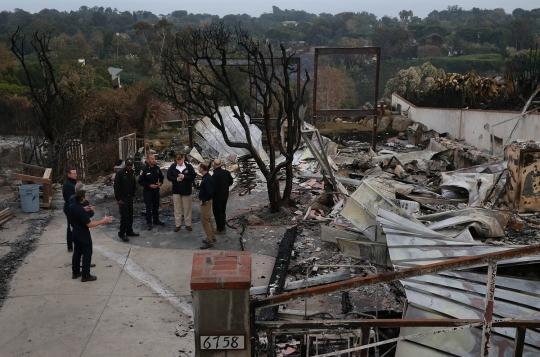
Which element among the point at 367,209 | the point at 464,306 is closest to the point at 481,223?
the point at 367,209

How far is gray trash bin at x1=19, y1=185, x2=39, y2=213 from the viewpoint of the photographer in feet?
36.2

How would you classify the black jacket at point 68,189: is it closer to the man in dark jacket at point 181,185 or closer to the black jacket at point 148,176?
the black jacket at point 148,176

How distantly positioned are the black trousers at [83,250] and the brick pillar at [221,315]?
4525mm

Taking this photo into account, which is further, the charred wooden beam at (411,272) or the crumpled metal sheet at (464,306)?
the crumpled metal sheet at (464,306)

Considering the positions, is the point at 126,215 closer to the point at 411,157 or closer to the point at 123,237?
the point at 123,237

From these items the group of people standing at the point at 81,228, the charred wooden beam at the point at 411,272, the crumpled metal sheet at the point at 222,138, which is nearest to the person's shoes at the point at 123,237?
the group of people standing at the point at 81,228

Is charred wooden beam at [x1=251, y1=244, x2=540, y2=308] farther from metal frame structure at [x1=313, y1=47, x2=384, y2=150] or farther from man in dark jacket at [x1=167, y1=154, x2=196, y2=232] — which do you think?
metal frame structure at [x1=313, y1=47, x2=384, y2=150]

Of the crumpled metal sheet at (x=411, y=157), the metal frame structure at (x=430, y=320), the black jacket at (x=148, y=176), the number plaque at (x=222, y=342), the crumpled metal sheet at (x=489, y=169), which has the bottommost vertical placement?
the crumpled metal sheet at (x=411, y=157)

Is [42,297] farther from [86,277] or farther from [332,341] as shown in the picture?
[332,341]

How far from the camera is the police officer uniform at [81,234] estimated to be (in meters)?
7.17

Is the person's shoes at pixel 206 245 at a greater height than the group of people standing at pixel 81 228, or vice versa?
the group of people standing at pixel 81 228

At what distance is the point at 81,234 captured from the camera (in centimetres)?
725

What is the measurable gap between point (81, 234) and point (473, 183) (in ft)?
25.8

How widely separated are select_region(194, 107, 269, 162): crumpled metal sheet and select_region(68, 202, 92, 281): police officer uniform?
9361 mm
